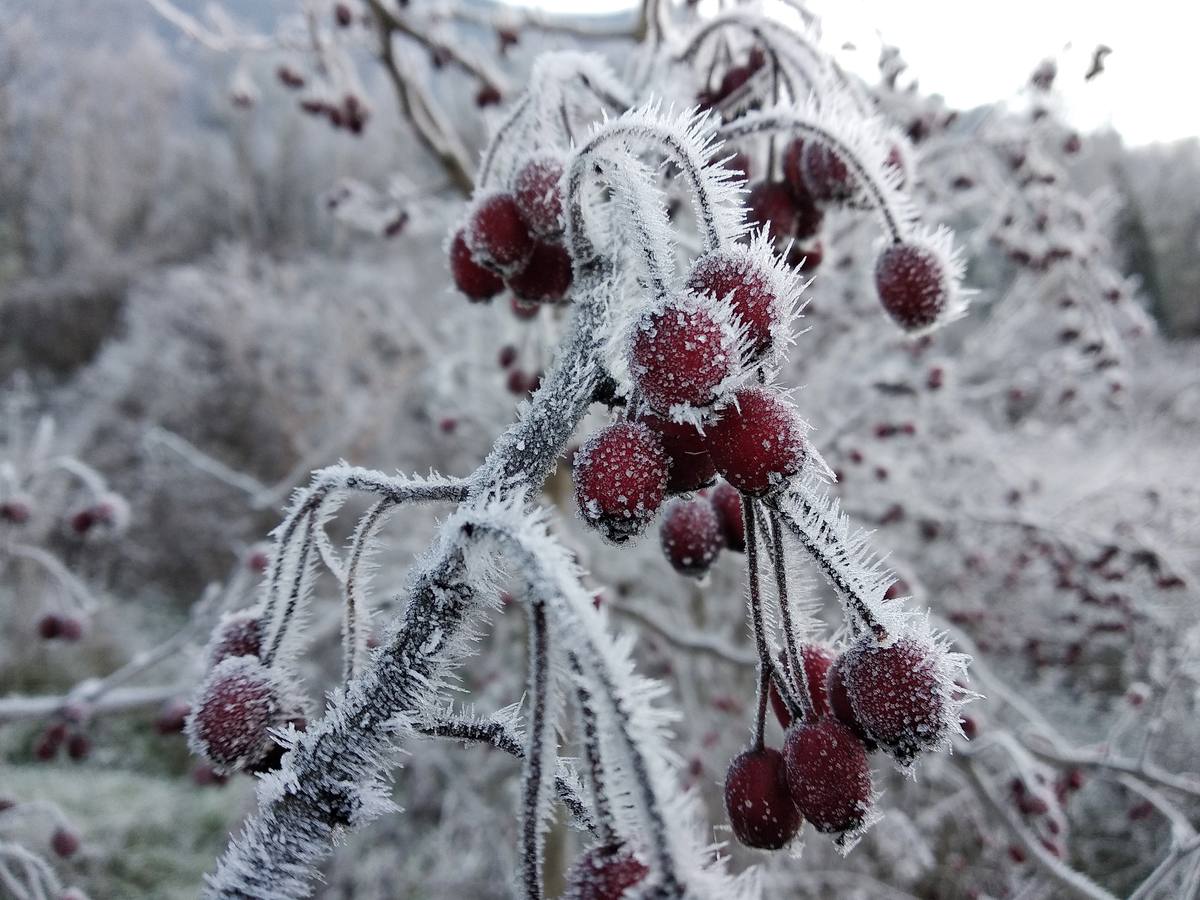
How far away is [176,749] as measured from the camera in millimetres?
7074

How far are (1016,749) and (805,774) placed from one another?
1.34 metres

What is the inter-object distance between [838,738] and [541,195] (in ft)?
2.11

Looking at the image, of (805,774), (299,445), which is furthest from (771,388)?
(299,445)

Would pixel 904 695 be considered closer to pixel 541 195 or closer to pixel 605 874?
pixel 605 874

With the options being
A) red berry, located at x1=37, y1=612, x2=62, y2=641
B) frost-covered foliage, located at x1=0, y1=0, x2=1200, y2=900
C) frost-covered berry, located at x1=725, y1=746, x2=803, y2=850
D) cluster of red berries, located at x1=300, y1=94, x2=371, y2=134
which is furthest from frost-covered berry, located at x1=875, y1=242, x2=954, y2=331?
cluster of red berries, located at x1=300, y1=94, x2=371, y2=134

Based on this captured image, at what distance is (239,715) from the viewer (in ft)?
2.36

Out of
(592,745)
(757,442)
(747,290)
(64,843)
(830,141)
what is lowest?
(592,745)

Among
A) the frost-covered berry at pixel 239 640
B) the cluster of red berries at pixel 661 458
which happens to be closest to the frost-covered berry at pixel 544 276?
the cluster of red berries at pixel 661 458

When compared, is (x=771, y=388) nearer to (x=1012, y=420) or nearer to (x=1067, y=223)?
(x=1067, y=223)

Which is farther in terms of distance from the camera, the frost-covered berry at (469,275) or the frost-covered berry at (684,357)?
the frost-covered berry at (469,275)

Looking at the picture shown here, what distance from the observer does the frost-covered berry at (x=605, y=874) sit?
500 mm

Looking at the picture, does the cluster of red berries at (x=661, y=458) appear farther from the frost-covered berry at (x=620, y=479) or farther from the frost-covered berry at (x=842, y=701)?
the frost-covered berry at (x=842, y=701)

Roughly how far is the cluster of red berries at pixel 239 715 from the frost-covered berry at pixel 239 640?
0.02 metres

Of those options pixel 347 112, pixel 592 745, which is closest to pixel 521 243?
pixel 592 745
